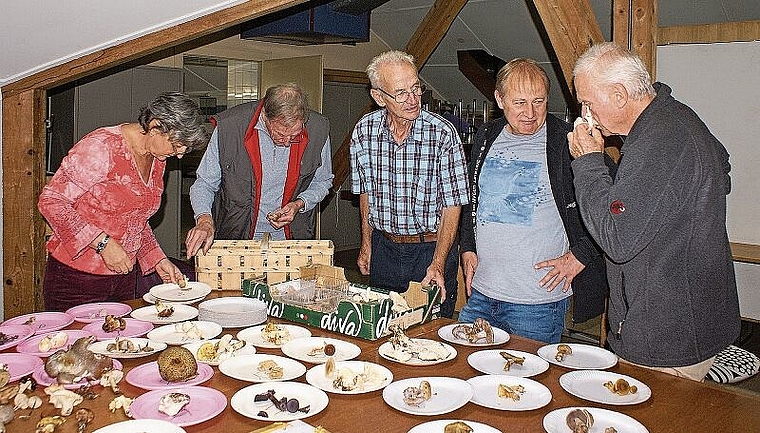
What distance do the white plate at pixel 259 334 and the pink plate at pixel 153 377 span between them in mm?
254

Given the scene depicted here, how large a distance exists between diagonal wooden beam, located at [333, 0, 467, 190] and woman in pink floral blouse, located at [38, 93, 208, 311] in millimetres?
4538

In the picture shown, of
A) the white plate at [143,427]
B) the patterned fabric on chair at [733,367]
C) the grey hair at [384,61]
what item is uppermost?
the grey hair at [384,61]

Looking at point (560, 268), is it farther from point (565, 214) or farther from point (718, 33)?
point (718, 33)

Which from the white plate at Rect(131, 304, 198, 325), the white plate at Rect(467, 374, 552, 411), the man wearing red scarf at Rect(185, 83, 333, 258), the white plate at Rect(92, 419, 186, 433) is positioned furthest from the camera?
the man wearing red scarf at Rect(185, 83, 333, 258)

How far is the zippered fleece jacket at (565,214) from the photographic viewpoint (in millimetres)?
2664

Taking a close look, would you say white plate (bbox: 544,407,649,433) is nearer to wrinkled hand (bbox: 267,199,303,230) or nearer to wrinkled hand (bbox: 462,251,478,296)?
wrinkled hand (bbox: 462,251,478,296)

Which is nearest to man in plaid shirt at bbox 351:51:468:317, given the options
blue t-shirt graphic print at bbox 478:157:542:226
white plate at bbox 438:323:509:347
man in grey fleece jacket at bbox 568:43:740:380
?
blue t-shirt graphic print at bbox 478:157:542:226

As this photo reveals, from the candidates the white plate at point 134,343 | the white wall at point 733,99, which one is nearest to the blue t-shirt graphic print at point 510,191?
the white plate at point 134,343

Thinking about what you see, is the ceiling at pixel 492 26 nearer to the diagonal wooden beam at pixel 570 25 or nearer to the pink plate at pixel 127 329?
the diagonal wooden beam at pixel 570 25

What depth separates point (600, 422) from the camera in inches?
65.1

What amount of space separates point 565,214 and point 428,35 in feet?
17.5

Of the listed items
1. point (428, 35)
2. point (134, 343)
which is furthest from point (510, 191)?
point (428, 35)

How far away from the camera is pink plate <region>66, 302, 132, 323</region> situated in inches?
94.3

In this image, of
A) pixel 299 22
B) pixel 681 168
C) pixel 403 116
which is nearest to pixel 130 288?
pixel 403 116
